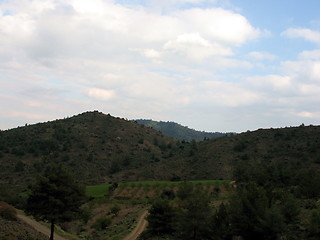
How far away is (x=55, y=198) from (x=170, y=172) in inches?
2894

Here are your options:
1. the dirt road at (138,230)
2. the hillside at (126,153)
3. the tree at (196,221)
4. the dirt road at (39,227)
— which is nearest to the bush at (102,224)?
the dirt road at (138,230)

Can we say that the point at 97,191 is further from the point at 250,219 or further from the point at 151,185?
the point at 250,219

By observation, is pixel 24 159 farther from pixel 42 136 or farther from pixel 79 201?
pixel 79 201

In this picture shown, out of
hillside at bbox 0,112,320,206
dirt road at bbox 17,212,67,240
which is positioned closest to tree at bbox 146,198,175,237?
dirt road at bbox 17,212,67,240

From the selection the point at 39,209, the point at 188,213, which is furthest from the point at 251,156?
the point at 39,209

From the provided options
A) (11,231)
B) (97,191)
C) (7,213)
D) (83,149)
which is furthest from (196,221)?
(83,149)

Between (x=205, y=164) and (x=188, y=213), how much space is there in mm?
71174

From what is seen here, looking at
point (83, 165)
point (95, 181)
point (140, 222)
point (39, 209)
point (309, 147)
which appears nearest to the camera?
point (39, 209)

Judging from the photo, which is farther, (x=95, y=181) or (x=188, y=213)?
(x=95, y=181)

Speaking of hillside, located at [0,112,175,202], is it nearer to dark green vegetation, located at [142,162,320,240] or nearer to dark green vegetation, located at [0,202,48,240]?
dark green vegetation, located at [0,202,48,240]

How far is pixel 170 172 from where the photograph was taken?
10356 centimetres

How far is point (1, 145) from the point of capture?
121062mm

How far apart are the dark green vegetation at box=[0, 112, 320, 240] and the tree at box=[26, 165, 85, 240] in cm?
1087

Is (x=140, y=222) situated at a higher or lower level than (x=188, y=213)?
lower
